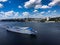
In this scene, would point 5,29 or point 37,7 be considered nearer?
point 37,7

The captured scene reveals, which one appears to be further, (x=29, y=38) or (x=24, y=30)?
(x=24, y=30)

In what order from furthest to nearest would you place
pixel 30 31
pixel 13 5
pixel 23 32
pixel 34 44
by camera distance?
pixel 23 32 < pixel 30 31 < pixel 13 5 < pixel 34 44

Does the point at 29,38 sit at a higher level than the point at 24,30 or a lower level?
lower

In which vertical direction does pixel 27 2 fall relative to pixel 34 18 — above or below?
above

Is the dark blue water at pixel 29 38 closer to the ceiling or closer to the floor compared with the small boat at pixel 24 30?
closer to the floor

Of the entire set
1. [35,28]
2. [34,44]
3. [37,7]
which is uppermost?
[37,7]

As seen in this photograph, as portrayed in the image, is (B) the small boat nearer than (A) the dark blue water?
No

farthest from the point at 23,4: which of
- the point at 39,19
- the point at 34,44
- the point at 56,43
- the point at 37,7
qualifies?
the point at 56,43

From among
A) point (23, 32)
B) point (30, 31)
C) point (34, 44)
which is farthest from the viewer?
point (23, 32)

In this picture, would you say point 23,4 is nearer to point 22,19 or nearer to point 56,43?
point 22,19

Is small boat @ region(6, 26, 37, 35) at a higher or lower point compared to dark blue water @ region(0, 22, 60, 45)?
higher

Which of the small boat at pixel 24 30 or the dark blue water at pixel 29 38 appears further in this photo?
the small boat at pixel 24 30
